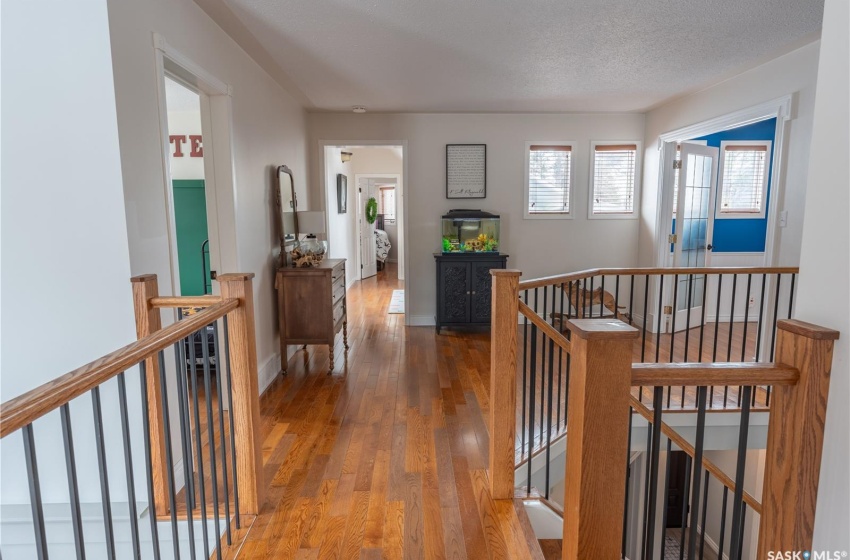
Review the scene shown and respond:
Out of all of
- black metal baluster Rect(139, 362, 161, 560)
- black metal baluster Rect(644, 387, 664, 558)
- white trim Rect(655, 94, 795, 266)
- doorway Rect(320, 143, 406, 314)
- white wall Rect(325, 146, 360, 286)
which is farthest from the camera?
doorway Rect(320, 143, 406, 314)

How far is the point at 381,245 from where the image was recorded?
10539 mm

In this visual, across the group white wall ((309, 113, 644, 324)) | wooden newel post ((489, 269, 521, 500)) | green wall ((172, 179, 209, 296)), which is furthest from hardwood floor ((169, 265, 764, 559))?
white wall ((309, 113, 644, 324))

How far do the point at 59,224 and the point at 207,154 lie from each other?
123cm

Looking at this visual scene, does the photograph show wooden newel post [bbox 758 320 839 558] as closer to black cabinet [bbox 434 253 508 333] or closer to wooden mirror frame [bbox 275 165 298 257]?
wooden mirror frame [bbox 275 165 298 257]

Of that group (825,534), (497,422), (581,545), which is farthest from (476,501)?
(825,534)

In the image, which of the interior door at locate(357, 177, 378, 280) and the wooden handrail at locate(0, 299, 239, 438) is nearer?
the wooden handrail at locate(0, 299, 239, 438)

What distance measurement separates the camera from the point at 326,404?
3.23 meters

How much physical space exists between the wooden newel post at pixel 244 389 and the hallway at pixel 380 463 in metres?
0.15

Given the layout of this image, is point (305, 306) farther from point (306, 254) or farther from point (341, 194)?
point (341, 194)

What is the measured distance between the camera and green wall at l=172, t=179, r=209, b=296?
4.25m

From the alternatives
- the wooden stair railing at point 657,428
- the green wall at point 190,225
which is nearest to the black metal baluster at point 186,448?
the wooden stair railing at point 657,428

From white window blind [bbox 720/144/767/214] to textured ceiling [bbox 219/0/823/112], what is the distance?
65.8 inches

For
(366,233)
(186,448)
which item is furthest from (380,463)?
(366,233)

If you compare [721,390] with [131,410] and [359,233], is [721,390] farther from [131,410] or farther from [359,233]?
[359,233]
